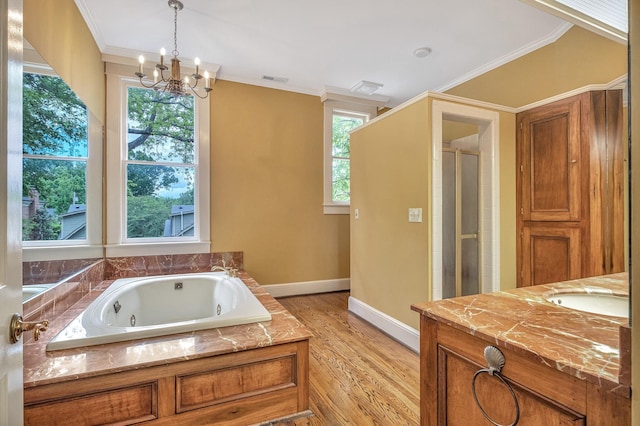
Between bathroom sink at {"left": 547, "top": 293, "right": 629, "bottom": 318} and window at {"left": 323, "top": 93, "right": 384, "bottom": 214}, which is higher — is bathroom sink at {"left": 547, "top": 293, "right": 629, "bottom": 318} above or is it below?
below

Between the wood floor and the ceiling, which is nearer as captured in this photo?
the wood floor

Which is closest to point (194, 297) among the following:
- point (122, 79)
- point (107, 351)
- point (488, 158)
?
point (107, 351)

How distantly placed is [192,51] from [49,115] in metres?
1.66

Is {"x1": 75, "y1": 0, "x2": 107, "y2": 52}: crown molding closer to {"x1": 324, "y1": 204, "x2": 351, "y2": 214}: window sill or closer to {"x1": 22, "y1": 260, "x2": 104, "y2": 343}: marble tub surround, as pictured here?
{"x1": 22, "y1": 260, "x2": 104, "y2": 343}: marble tub surround

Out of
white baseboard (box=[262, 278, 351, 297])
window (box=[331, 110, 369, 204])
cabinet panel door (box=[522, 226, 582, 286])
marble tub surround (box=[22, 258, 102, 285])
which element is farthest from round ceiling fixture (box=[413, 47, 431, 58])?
marble tub surround (box=[22, 258, 102, 285])

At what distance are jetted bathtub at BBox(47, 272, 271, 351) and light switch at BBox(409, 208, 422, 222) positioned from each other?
1.41m

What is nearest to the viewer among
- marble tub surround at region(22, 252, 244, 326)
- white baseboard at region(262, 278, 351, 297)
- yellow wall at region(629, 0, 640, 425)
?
yellow wall at region(629, 0, 640, 425)

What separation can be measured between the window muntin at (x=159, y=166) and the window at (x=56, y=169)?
0.43 metres

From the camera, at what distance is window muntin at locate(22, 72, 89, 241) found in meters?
1.76

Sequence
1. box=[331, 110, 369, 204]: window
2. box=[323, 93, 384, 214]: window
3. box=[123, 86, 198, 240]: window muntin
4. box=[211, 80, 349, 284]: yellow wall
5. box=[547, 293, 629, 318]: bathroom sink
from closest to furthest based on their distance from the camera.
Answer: box=[547, 293, 629, 318]: bathroom sink < box=[123, 86, 198, 240]: window muntin < box=[211, 80, 349, 284]: yellow wall < box=[323, 93, 384, 214]: window < box=[331, 110, 369, 204]: window

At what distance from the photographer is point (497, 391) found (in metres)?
0.79

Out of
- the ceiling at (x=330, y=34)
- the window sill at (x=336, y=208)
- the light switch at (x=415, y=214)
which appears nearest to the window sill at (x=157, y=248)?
the window sill at (x=336, y=208)

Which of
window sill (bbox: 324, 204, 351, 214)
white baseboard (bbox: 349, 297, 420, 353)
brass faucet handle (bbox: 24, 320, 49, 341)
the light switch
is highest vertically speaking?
window sill (bbox: 324, 204, 351, 214)

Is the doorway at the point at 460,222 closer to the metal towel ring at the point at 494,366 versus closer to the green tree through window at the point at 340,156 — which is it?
the green tree through window at the point at 340,156
